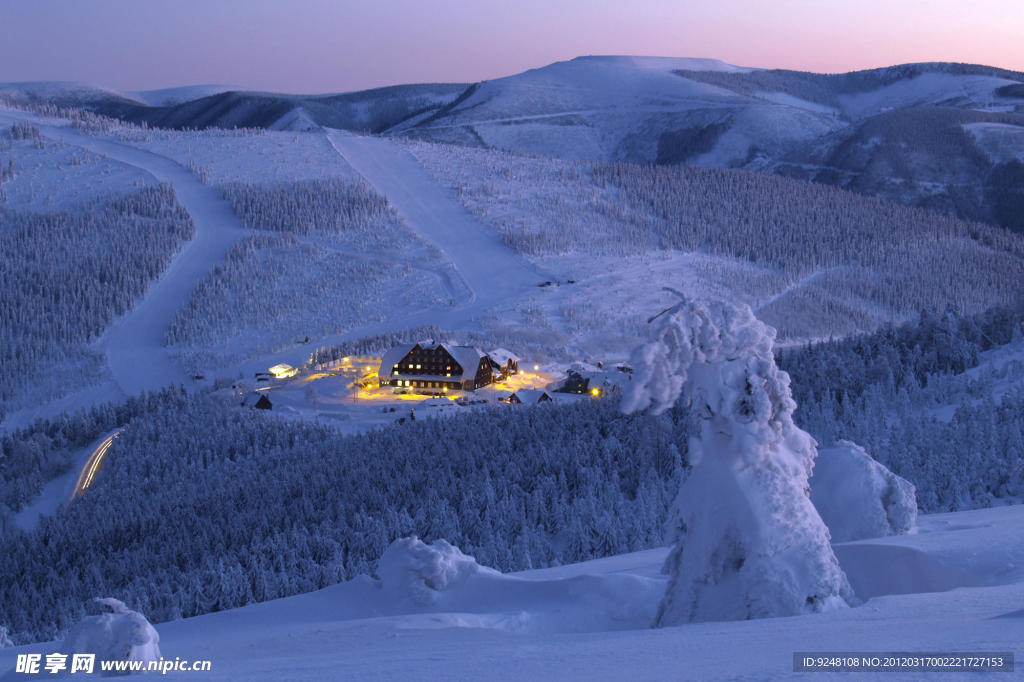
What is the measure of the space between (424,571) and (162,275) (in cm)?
8704

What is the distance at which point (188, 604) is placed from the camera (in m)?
31.0

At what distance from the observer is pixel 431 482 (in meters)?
42.2

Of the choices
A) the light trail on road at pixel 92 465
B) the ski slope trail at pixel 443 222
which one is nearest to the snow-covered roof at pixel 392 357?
the light trail on road at pixel 92 465

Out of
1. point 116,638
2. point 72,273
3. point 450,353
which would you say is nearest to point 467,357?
point 450,353

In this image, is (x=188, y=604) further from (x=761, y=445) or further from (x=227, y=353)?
(x=227, y=353)

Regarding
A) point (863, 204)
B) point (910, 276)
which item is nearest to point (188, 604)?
point (910, 276)

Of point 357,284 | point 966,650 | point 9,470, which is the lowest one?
point 9,470

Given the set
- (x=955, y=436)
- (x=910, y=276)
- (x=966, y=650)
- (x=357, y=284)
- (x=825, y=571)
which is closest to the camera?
(x=966, y=650)

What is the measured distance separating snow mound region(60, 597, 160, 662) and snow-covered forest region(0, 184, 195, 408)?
6567 cm

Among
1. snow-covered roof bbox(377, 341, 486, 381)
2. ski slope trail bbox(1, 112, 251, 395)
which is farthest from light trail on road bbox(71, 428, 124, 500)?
snow-covered roof bbox(377, 341, 486, 381)

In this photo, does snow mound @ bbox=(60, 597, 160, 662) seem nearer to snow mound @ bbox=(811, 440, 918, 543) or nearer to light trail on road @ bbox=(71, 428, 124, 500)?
snow mound @ bbox=(811, 440, 918, 543)

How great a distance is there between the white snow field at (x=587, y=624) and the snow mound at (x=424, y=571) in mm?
26

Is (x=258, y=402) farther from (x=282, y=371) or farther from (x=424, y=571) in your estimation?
(x=424, y=571)

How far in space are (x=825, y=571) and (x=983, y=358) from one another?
4401cm
